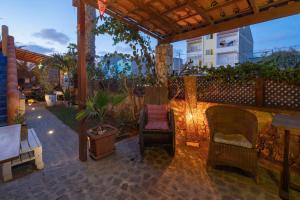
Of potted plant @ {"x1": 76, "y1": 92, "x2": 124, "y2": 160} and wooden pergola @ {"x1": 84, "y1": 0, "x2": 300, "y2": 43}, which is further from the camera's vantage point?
potted plant @ {"x1": 76, "y1": 92, "x2": 124, "y2": 160}

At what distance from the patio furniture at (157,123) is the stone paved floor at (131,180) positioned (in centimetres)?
31

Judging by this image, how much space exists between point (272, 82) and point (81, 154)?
3618 mm

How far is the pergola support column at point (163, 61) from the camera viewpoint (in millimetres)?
4281

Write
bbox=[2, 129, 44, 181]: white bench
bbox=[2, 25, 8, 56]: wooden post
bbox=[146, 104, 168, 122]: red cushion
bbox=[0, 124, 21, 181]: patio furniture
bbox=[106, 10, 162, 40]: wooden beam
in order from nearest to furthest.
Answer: bbox=[0, 124, 21, 181]: patio furniture < bbox=[2, 129, 44, 181]: white bench < bbox=[146, 104, 168, 122]: red cushion < bbox=[106, 10, 162, 40]: wooden beam < bbox=[2, 25, 8, 56]: wooden post

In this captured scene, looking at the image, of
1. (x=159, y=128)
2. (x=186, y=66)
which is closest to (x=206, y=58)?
(x=186, y=66)

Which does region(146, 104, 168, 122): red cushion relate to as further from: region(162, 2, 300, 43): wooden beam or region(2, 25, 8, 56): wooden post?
region(2, 25, 8, 56): wooden post

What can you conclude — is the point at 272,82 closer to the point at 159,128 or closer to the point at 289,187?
the point at 289,187

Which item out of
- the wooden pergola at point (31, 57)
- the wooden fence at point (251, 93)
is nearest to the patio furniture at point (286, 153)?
the wooden fence at point (251, 93)

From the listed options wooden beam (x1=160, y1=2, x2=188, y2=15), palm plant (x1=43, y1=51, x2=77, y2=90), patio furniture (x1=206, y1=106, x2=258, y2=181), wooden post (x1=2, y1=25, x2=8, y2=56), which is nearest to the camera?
patio furniture (x1=206, y1=106, x2=258, y2=181)

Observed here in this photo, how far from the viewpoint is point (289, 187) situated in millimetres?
1979

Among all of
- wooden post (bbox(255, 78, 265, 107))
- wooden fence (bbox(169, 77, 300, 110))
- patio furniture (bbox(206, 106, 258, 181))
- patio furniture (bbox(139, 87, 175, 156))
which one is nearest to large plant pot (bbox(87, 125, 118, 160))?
patio furniture (bbox(139, 87, 175, 156))

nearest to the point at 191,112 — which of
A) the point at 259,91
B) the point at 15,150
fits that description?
the point at 259,91

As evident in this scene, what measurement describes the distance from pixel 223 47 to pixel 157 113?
695 inches

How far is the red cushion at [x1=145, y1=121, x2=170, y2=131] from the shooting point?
2837 mm
